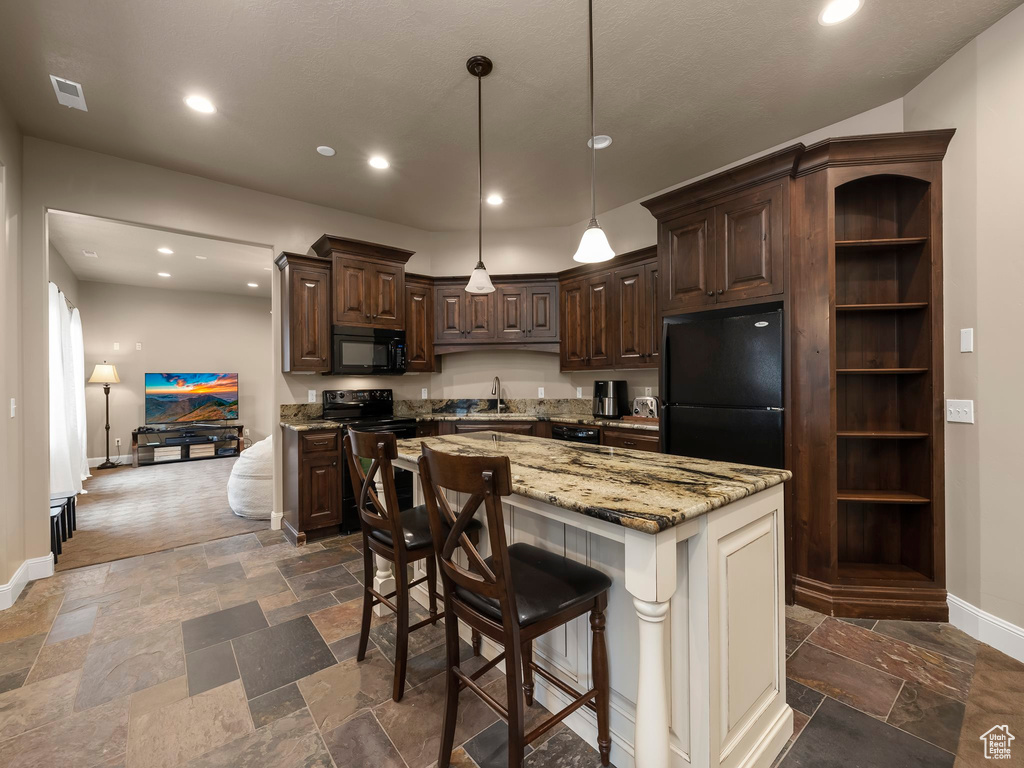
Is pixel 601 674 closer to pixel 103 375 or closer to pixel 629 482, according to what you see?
pixel 629 482

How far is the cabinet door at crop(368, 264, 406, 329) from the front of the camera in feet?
13.7

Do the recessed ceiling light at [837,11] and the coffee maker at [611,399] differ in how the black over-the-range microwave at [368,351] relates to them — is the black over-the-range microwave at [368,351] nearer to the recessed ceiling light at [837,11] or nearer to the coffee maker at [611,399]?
the coffee maker at [611,399]

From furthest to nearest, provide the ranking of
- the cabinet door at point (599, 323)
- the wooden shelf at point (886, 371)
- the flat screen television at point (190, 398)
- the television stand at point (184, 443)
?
the flat screen television at point (190, 398) < the television stand at point (184, 443) < the cabinet door at point (599, 323) < the wooden shelf at point (886, 371)

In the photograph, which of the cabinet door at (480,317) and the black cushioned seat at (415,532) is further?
the cabinet door at (480,317)

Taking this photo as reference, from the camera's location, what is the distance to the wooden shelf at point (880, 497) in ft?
7.88

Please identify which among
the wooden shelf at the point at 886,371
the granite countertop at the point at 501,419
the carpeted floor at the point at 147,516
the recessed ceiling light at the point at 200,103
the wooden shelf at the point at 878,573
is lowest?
the carpeted floor at the point at 147,516

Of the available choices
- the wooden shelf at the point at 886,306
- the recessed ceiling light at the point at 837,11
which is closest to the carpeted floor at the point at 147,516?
the wooden shelf at the point at 886,306

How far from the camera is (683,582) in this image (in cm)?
128

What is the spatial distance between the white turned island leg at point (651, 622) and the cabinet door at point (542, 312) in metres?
3.68

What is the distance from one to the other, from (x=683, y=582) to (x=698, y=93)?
2.71 meters

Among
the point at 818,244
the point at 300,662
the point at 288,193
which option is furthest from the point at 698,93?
the point at 300,662

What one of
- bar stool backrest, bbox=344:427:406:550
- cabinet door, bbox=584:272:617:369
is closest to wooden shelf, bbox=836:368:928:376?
cabinet door, bbox=584:272:617:369

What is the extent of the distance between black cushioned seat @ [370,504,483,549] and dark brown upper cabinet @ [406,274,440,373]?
2.71 m

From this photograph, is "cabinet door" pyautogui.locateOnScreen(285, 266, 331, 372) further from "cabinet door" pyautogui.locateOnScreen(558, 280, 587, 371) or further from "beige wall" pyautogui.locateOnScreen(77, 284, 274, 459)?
"beige wall" pyautogui.locateOnScreen(77, 284, 274, 459)
